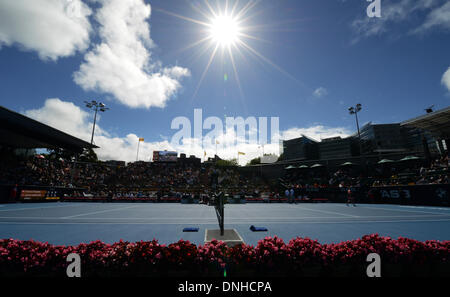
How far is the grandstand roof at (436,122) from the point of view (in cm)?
2456

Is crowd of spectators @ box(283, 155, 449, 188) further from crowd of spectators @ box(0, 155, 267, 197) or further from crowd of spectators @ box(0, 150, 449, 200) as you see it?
crowd of spectators @ box(0, 155, 267, 197)

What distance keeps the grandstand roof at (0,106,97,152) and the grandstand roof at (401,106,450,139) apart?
5221 cm

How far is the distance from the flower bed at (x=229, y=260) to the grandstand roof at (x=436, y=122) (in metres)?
31.5

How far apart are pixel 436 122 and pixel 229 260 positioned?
1522 inches

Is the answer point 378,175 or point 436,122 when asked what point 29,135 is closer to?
point 378,175

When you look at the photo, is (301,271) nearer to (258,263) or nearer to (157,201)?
(258,263)

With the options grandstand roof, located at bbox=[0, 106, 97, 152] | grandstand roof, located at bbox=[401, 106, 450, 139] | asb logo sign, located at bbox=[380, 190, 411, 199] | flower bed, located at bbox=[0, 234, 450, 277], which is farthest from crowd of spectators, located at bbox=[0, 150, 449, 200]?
flower bed, located at bbox=[0, 234, 450, 277]

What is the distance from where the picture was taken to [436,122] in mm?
26844

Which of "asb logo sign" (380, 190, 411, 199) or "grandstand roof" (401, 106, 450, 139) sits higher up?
"grandstand roof" (401, 106, 450, 139)

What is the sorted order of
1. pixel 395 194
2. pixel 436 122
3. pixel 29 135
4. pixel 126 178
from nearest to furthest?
pixel 395 194 → pixel 436 122 → pixel 29 135 → pixel 126 178

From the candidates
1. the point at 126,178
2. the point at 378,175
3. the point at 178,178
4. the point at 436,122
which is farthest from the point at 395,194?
the point at 126,178

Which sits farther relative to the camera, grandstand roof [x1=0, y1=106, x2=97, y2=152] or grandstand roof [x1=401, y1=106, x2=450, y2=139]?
grandstand roof [x1=401, y1=106, x2=450, y2=139]

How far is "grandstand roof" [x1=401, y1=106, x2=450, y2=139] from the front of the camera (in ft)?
80.6

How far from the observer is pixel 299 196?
3098 centimetres
